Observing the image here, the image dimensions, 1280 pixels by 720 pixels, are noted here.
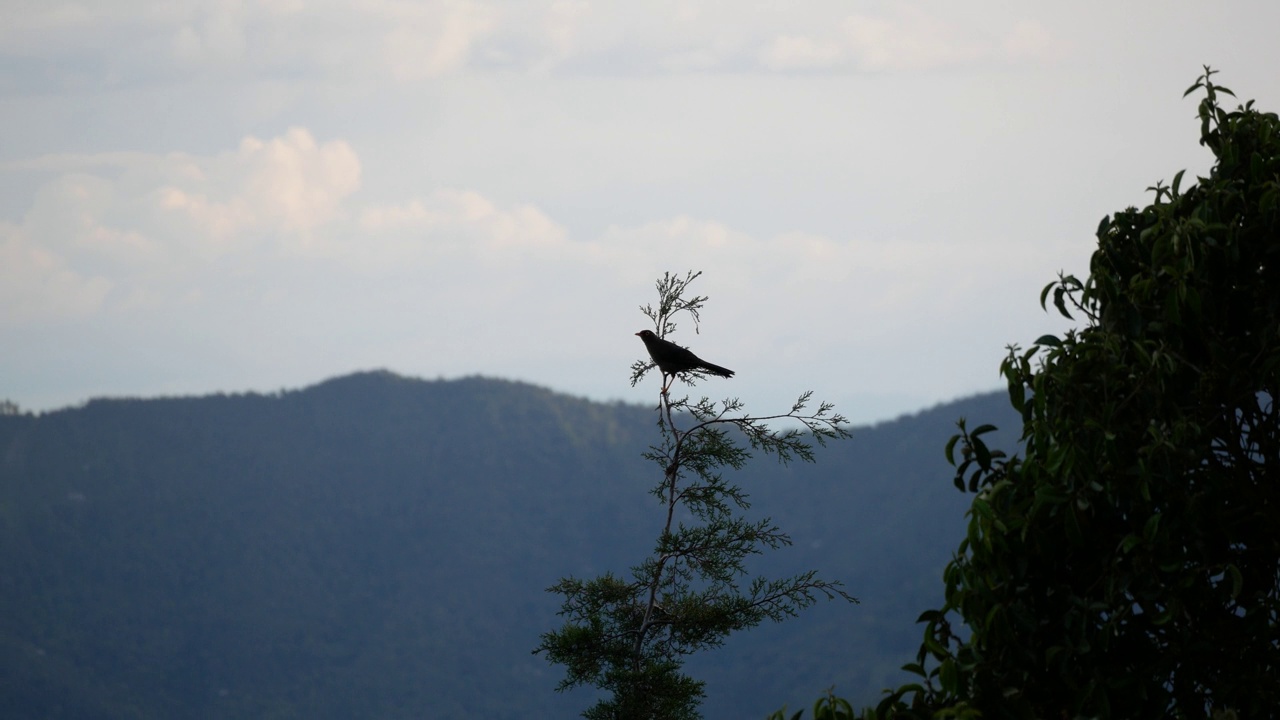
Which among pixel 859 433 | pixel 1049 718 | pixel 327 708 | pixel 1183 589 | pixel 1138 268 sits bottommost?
pixel 1049 718

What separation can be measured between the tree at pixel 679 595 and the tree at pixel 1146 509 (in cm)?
538

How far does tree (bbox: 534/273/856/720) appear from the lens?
9906mm

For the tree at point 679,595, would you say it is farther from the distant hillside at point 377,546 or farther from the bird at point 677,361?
the distant hillside at point 377,546

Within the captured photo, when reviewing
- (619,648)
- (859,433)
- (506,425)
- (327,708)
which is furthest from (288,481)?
(619,648)

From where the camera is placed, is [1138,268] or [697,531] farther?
[697,531]

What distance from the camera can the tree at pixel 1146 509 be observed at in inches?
154

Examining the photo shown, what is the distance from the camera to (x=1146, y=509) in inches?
156

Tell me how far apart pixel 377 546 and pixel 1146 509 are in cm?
15367

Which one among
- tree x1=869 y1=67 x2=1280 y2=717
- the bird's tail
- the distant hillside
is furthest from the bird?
the distant hillside

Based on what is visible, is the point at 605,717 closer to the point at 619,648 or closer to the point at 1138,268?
the point at 619,648

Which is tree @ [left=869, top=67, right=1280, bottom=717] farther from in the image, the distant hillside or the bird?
the distant hillside

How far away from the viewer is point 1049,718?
13.7 ft

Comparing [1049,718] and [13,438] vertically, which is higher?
[13,438]

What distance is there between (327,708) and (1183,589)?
424 ft
